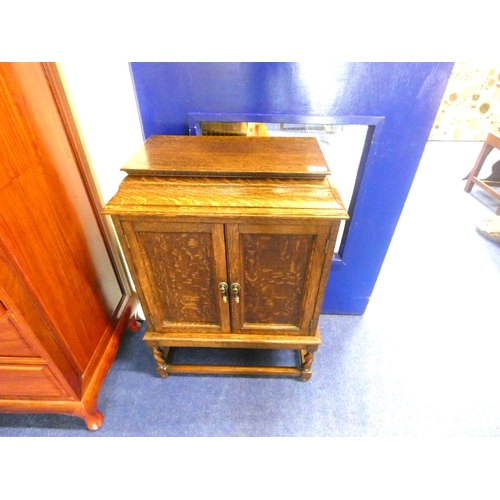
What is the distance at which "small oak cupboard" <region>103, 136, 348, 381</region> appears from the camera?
0.65 meters

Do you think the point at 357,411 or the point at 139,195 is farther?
the point at 357,411

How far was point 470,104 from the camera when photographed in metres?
3.92

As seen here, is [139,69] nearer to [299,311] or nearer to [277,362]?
[299,311]

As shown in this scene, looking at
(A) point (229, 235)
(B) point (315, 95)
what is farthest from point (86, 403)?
(B) point (315, 95)

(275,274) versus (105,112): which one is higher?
(105,112)

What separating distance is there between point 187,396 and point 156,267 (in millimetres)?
613

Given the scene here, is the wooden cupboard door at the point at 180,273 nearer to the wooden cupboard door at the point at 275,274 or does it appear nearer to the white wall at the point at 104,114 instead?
the wooden cupboard door at the point at 275,274

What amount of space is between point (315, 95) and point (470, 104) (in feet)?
15.0

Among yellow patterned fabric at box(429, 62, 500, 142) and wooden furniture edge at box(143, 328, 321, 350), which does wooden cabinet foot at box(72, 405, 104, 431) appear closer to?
wooden furniture edge at box(143, 328, 321, 350)

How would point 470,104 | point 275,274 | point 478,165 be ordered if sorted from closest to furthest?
→ point 275,274
point 478,165
point 470,104

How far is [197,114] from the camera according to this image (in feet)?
2.83

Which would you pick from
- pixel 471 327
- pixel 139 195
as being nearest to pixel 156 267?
pixel 139 195

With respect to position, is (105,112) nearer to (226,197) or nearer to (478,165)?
(226,197)

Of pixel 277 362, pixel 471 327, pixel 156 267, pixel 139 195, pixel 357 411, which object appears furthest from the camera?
pixel 471 327
